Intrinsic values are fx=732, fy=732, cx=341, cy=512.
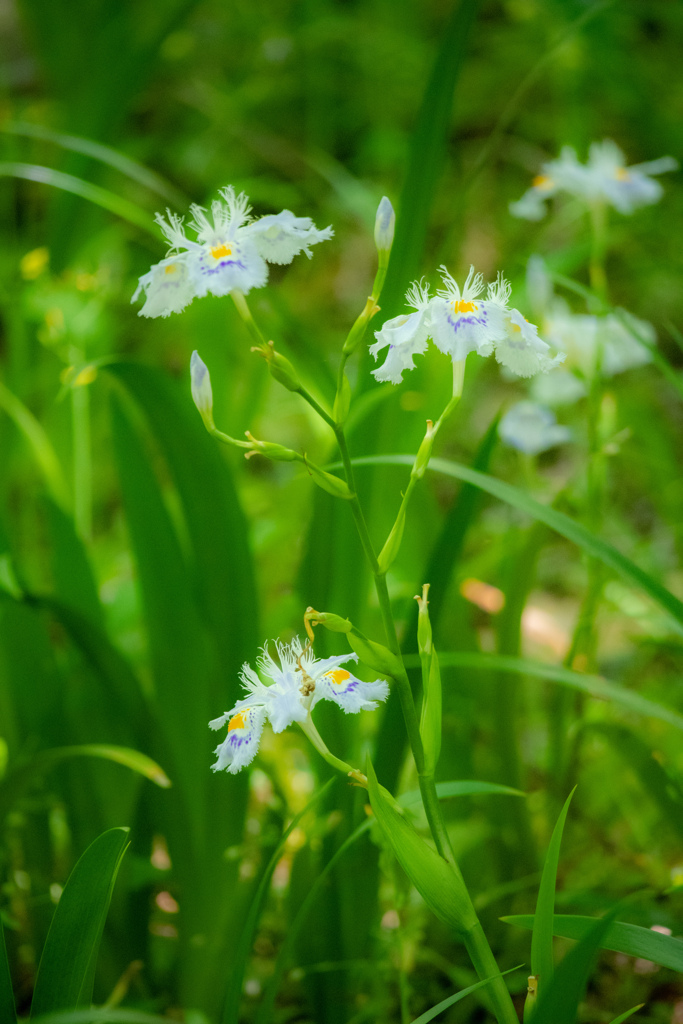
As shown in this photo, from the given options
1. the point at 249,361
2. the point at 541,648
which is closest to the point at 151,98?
the point at 249,361

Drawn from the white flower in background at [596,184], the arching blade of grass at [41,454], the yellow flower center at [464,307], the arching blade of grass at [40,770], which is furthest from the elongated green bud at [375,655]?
the white flower in background at [596,184]

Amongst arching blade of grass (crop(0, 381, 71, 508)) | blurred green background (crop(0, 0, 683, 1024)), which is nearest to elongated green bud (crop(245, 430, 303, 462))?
blurred green background (crop(0, 0, 683, 1024))

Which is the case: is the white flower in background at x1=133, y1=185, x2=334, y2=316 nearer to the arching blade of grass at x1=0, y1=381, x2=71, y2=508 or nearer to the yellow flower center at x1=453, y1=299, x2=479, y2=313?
the yellow flower center at x1=453, y1=299, x2=479, y2=313

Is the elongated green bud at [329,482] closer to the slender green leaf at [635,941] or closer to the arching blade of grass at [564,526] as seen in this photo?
the arching blade of grass at [564,526]

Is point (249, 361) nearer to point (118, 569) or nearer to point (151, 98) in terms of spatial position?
point (118, 569)

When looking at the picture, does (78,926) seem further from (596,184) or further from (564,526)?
(596,184)

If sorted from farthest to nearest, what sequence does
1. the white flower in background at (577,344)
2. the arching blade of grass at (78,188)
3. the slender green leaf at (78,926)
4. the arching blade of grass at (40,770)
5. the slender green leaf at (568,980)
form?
the white flower in background at (577,344)
the arching blade of grass at (78,188)
the arching blade of grass at (40,770)
the slender green leaf at (78,926)
the slender green leaf at (568,980)
